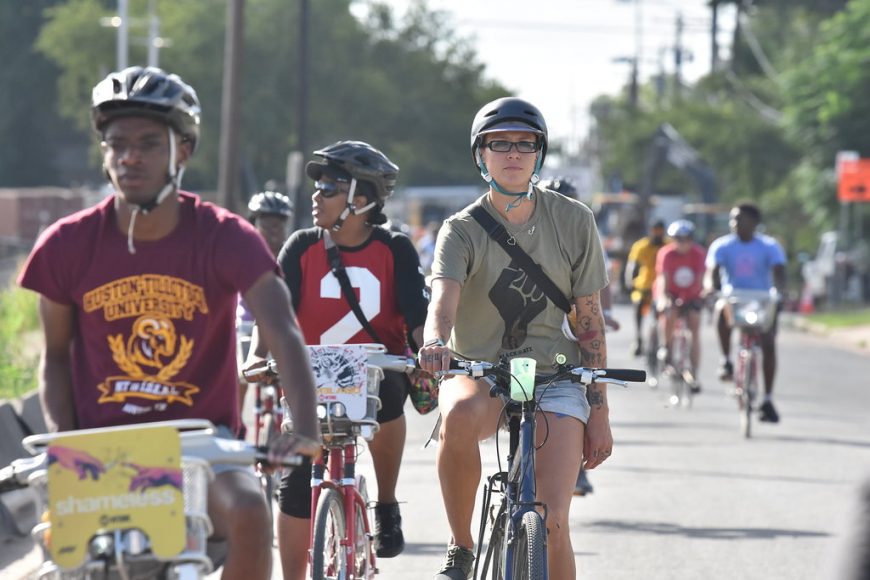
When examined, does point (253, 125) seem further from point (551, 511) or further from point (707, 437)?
A: point (551, 511)

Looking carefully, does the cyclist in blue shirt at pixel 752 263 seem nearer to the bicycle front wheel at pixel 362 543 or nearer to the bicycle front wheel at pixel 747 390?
the bicycle front wheel at pixel 747 390

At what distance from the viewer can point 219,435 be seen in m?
4.57

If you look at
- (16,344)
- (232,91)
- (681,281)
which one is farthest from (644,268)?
(16,344)

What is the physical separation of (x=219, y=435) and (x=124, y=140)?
0.79m

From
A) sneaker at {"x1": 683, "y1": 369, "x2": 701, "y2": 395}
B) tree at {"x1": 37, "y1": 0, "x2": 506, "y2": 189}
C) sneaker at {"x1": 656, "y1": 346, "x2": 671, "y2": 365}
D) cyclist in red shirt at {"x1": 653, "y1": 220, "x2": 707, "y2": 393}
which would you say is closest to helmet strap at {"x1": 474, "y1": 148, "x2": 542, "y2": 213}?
sneaker at {"x1": 683, "y1": 369, "x2": 701, "y2": 395}

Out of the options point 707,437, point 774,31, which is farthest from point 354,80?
point 707,437

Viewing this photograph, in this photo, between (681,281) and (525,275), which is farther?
(681,281)

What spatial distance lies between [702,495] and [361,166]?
5.23 meters

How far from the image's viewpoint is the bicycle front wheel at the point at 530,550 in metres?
5.53

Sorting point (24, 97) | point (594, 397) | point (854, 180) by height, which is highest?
point (24, 97)

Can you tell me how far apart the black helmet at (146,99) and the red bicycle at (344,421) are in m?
1.83

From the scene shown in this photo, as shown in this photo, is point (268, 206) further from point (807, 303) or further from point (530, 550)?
point (807, 303)

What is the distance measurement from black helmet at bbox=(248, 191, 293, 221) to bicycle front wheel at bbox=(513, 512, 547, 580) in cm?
469

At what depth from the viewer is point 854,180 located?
37906 mm
